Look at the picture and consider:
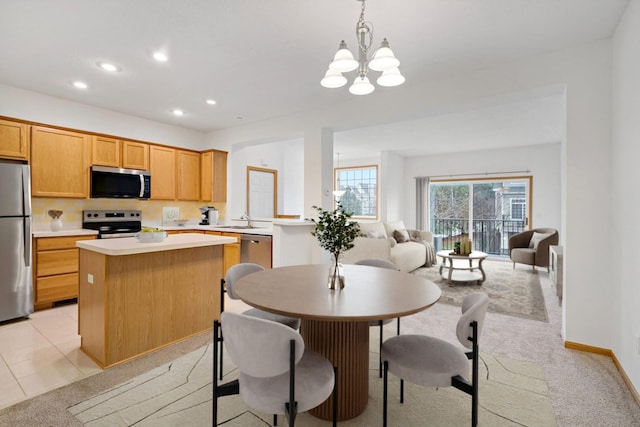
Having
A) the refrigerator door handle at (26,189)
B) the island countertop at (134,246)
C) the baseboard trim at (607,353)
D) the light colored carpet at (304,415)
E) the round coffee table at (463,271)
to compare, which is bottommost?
the light colored carpet at (304,415)

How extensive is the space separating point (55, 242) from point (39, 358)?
1707 mm

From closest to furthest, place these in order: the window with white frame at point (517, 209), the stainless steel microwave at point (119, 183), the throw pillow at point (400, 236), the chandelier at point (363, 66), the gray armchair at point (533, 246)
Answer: the chandelier at point (363, 66)
the stainless steel microwave at point (119, 183)
the gray armchair at point (533, 246)
the throw pillow at point (400, 236)
the window with white frame at point (517, 209)

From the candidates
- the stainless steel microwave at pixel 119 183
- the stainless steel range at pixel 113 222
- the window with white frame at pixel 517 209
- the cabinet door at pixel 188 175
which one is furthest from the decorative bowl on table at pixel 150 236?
the window with white frame at pixel 517 209

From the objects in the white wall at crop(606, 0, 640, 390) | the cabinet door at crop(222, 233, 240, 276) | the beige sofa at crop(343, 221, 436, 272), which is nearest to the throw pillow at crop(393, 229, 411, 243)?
the beige sofa at crop(343, 221, 436, 272)

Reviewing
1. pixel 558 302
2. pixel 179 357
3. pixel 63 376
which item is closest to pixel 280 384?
pixel 179 357

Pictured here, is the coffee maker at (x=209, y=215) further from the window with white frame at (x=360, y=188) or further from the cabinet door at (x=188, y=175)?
the window with white frame at (x=360, y=188)

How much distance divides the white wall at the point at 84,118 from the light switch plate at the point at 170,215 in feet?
3.60

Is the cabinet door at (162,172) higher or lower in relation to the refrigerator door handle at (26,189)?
higher

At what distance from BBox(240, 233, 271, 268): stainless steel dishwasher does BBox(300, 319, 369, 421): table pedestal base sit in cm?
265

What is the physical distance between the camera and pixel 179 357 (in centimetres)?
253

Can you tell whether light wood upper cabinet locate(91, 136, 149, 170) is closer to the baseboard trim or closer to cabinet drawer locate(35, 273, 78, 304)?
cabinet drawer locate(35, 273, 78, 304)

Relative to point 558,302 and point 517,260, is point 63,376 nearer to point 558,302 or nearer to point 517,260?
point 558,302

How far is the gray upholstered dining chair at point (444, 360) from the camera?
4.75ft

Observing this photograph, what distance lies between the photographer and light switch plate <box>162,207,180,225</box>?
5.41 m
